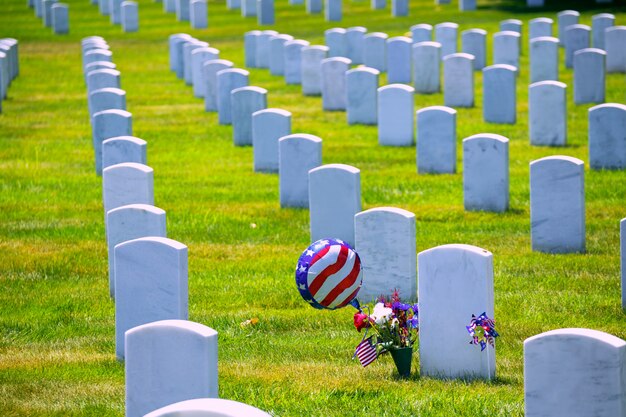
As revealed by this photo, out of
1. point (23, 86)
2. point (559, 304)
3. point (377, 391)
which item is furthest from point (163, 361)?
point (23, 86)

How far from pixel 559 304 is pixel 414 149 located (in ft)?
27.4

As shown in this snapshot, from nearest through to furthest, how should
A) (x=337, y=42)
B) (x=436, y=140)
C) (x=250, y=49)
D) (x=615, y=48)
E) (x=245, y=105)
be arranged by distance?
(x=436, y=140) < (x=245, y=105) < (x=615, y=48) < (x=337, y=42) < (x=250, y=49)

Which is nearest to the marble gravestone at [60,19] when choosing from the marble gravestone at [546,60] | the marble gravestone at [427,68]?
the marble gravestone at [427,68]

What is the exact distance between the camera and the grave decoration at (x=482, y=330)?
26.3ft

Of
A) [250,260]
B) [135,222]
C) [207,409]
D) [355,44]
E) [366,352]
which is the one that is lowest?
[250,260]

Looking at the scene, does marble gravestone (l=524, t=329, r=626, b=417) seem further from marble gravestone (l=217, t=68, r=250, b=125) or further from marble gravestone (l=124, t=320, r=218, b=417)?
marble gravestone (l=217, t=68, r=250, b=125)

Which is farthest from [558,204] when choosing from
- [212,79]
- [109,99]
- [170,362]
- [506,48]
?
[506,48]

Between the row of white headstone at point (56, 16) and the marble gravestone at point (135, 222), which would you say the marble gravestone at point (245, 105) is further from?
the row of white headstone at point (56, 16)

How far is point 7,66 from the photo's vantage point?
A: 26.4 m

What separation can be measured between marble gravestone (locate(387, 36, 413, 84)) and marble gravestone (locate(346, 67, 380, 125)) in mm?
4798

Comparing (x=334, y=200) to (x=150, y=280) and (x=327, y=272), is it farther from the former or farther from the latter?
(x=150, y=280)

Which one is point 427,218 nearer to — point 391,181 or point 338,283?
point 391,181

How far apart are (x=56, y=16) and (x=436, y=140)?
2290cm

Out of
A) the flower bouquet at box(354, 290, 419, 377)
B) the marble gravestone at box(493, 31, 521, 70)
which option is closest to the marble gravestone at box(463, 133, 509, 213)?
the flower bouquet at box(354, 290, 419, 377)
